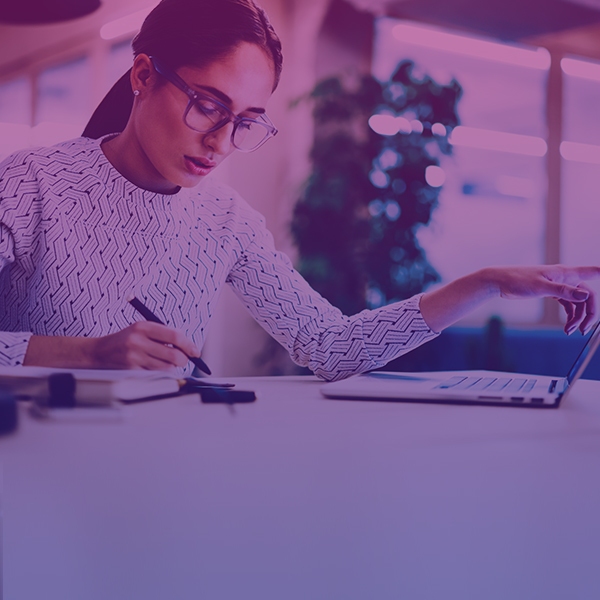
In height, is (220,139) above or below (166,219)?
above

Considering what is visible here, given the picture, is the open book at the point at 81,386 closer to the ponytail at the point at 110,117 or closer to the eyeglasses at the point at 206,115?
the eyeglasses at the point at 206,115

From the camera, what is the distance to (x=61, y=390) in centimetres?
54

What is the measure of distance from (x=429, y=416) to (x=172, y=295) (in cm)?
60

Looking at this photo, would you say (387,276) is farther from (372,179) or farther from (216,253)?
(216,253)

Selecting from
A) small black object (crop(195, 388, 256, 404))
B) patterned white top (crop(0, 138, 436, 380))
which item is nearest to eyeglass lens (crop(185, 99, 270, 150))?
patterned white top (crop(0, 138, 436, 380))

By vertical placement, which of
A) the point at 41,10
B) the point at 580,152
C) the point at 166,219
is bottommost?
the point at 166,219

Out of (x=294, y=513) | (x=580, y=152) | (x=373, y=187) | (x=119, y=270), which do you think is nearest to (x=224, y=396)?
(x=294, y=513)

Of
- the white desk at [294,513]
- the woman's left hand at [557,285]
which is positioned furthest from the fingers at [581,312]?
the white desk at [294,513]

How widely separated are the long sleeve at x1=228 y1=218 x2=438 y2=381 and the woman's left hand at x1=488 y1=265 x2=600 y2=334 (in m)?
0.14

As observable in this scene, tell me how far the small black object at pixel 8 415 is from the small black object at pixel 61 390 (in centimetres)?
4

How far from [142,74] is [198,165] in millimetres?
159

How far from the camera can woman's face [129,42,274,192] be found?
3.27ft

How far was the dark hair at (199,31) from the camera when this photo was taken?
0.99 m

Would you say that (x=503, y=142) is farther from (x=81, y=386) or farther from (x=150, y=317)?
(x=81, y=386)
